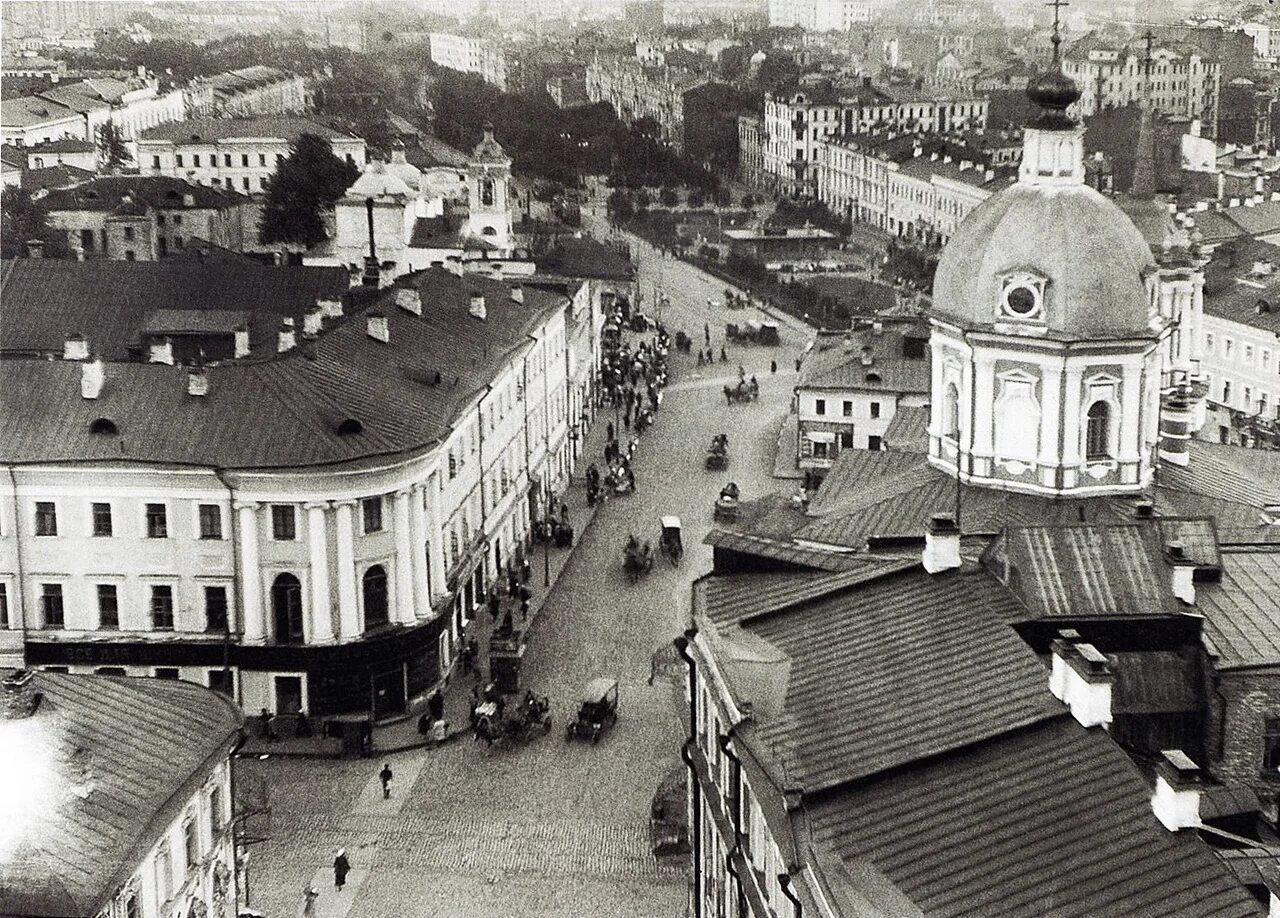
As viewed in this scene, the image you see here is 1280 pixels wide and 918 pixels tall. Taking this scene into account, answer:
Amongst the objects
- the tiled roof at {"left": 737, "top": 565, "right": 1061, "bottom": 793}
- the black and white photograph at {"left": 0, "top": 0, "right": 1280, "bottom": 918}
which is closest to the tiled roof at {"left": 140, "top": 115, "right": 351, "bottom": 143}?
the black and white photograph at {"left": 0, "top": 0, "right": 1280, "bottom": 918}

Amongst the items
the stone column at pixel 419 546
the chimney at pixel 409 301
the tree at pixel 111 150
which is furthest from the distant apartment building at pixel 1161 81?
the stone column at pixel 419 546

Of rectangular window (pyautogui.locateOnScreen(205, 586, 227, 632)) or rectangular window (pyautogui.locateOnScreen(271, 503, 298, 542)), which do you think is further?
rectangular window (pyautogui.locateOnScreen(205, 586, 227, 632))

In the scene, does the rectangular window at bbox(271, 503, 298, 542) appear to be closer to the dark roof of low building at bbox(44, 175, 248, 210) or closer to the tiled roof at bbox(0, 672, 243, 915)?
the tiled roof at bbox(0, 672, 243, 915)

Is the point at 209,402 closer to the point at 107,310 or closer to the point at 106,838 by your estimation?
the point at 106,838

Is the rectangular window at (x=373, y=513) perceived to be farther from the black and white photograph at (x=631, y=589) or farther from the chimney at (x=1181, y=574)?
the chimney at (x=1181, y=574)

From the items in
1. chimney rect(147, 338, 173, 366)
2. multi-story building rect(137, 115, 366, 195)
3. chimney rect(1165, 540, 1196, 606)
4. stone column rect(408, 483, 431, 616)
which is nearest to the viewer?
chimney rect(1165, 540, 1196, 606)

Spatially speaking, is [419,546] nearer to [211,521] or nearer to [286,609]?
[286,609]
